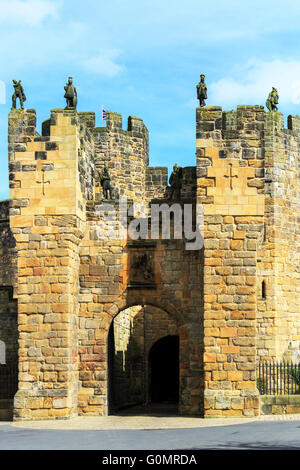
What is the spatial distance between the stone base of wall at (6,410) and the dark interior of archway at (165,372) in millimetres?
8632

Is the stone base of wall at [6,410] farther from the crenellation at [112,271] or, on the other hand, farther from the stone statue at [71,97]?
the stone statue at [71,97]

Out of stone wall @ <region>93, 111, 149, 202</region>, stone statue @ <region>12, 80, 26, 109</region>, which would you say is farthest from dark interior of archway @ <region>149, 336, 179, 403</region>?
stone statue @ <region>12, 80, 26, 109</region>

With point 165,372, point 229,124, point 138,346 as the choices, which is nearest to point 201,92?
point 229,124

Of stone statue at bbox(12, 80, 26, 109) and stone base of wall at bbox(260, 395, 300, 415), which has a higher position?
stone statue at bbox(12, 80, 26, 109)

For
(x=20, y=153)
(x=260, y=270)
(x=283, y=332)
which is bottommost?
(x=283, y=332)

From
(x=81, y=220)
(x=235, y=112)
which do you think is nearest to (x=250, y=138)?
(x=235, y=112)

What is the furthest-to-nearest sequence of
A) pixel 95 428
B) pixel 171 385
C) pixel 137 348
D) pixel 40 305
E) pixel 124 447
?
pixel 171 385 → pixel 137 348 → pixel 40 305 → pixel 95 428 → pixel 124 447

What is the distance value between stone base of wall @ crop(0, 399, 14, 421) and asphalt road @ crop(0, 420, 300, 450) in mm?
2287

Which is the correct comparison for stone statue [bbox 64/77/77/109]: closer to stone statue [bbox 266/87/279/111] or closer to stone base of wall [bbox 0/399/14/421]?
stone base of wall [bbox 0/399/14/421]

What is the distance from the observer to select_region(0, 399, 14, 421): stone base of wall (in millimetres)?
21062

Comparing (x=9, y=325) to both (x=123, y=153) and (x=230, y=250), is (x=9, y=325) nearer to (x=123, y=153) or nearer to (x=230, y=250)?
(x=123, y=153)

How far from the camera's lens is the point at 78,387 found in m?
21.0

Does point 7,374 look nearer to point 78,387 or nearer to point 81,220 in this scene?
point 78,387

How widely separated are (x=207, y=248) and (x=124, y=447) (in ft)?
21.6
